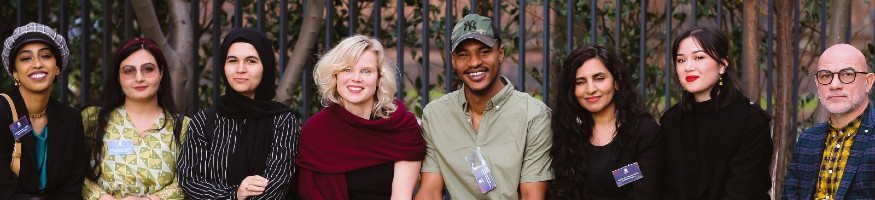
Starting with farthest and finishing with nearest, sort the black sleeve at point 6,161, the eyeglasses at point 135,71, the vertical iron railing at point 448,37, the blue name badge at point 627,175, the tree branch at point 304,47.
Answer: the tree branch at point 304,47
the vertical iron railing at point 448,37
the eyeglasses at point 135,71
the black sleeve at point 6,161
the blue name badge at point 627,175

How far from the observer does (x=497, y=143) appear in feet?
17.0

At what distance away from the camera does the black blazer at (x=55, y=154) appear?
202 inches

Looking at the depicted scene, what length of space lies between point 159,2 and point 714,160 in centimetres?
393

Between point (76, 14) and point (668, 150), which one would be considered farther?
point (76, 14)

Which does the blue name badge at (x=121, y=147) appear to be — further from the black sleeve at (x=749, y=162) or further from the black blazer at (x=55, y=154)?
the black sleeve at (x=749, y=162)

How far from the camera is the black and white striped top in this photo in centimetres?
506

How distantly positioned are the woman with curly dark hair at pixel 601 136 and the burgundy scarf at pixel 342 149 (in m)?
0.61

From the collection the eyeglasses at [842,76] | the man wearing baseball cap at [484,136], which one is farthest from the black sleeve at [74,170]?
the eyeglasses at [842,76]

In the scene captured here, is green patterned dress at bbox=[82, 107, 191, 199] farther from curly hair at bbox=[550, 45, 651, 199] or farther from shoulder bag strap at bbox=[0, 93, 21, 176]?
curly hair at bbox=[550, 45, 651, 199]

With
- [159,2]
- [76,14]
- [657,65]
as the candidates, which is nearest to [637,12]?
[657,65]

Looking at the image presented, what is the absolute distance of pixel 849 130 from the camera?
15.8ft

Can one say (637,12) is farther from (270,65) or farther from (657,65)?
(270,65)

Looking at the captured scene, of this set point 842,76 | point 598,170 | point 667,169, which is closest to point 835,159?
point 842,76

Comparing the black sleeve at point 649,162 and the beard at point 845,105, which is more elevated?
the beard at point 845,105
